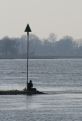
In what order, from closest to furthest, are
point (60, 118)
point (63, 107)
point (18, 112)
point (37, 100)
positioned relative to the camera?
point (60, 118) < point (18, 112) < point (63, 107) < point (37, 100)

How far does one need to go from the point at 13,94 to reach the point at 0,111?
14785 mm

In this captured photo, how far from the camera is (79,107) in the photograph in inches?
1757

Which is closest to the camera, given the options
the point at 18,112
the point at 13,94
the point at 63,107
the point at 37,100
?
the point at 18,112

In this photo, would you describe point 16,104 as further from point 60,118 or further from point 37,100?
point 60,118

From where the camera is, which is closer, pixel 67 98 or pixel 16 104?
pixel 16 104

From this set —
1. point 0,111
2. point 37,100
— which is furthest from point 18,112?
point 37,100

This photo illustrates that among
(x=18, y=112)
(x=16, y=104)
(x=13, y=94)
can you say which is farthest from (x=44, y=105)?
(x=13, y=94)

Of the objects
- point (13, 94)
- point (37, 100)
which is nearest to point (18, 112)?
point (37, 100)

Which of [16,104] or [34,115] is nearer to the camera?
[34,115]

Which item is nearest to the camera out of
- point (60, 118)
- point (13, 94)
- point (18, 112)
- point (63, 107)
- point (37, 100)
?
point (60, 118)

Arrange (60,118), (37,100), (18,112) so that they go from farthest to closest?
(37,100), (18,112), (60,118)

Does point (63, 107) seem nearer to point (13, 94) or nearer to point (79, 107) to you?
point (79, 107)

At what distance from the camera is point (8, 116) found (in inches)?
1555

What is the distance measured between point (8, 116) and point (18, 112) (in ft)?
6.44
